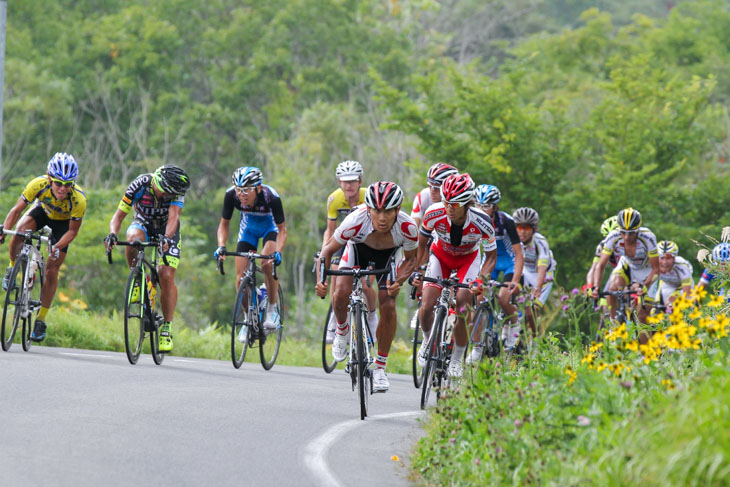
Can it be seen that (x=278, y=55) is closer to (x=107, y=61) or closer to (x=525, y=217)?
(x=107, y=61)

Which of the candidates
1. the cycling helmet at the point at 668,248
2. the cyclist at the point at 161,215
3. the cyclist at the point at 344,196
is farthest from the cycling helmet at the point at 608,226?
the cyclist at the point at 161,215

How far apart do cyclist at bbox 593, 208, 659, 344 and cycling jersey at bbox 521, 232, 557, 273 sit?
77cm

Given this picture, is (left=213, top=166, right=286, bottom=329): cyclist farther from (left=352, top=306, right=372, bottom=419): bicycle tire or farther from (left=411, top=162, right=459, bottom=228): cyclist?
(left=352, top=306, right=372, bottom=419): bicycle tire

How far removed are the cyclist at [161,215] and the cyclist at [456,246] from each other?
2.88 metres

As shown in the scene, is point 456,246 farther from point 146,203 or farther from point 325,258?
point 146,203

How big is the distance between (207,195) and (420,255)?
45.6m

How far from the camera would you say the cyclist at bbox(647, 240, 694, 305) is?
1846 cm

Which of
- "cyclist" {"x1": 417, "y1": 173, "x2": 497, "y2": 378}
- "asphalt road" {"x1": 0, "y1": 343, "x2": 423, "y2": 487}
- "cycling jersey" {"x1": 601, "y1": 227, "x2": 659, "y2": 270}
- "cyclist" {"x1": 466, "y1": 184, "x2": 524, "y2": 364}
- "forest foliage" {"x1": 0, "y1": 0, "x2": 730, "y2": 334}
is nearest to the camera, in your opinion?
"asphalt road" {"x1": 0, "y1": 343, "x2": 423, "y2": 487}

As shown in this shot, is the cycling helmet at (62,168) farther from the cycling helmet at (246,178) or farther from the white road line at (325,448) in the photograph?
the white road line at (325,448)

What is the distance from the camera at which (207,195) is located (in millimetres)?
56156

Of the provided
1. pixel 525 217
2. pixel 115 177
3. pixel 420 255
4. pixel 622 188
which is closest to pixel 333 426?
pixel 420 255

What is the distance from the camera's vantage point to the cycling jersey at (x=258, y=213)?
45.6 ft

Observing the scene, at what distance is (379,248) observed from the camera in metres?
11.3

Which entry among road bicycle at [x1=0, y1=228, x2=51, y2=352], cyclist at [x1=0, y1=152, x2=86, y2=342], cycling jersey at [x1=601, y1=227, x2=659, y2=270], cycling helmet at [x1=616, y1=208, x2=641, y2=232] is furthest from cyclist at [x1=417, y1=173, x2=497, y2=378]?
cycling jersey at [x1=601, y1=227, x2=659, y2=270]
